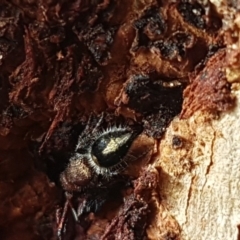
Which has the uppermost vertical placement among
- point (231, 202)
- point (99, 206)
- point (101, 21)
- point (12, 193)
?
point (101, 21)

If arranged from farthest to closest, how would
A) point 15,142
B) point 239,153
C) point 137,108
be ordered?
1. point 15,142
2. point 137,108
3. point 239,153

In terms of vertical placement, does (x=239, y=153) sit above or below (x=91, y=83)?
below

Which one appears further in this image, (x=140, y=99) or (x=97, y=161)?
(x=97, y=161)

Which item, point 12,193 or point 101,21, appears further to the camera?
point 12,193

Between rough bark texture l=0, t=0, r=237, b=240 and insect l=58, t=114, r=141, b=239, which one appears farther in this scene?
insect l=58, t=114, r=141, b=239

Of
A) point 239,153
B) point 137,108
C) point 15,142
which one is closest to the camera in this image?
point 239,153

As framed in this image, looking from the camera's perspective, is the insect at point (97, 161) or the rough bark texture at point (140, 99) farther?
the insect at point (97, 161)

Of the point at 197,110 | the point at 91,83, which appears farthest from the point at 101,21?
the point at 197,110

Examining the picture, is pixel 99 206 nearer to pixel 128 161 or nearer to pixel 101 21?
pixel 128 161
